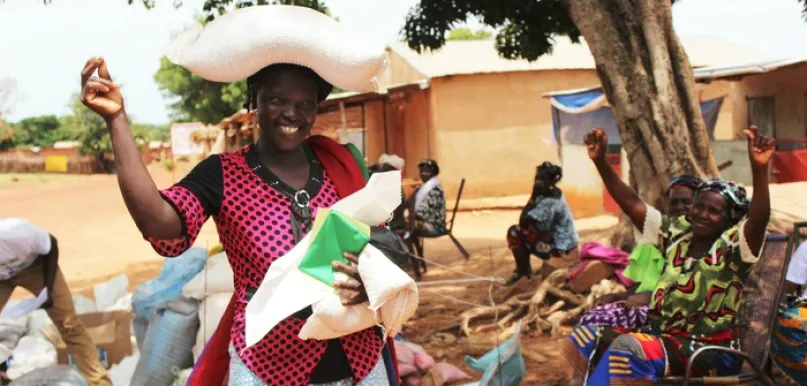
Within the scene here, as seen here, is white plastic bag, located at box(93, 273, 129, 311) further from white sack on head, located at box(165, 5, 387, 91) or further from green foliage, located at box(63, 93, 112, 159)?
green foliage, located at box(63, 93, 112, 159)

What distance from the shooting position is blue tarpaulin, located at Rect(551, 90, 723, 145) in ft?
41.4

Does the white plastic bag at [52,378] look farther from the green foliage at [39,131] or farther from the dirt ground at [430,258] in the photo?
the green foliage at [39,131]

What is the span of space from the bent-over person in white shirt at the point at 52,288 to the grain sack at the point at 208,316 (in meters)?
1.04

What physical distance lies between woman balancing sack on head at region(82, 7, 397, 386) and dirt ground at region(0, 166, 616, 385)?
566 millimetres

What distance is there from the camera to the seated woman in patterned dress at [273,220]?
1.89 meters

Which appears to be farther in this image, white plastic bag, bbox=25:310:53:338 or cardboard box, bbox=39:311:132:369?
white plastic bag, bbox=25:310:53:338

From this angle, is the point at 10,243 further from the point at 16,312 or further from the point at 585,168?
the point at 585,168

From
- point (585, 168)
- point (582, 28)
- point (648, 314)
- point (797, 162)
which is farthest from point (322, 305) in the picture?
point (585, 168)

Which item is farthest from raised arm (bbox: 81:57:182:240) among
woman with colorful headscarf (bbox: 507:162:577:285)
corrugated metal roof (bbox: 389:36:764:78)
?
corrugated metal roof (bbox: 389:36:764:78)

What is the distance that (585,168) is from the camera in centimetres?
1498

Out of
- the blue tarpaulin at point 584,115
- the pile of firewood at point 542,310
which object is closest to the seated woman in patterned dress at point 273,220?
the pile of firewood at point 542,310

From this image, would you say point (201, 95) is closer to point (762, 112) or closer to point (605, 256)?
point (762, 112)

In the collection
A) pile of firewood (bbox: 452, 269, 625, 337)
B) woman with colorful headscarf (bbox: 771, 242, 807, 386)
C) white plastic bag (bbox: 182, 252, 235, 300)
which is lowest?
pile of firewood (bbox: 452, 269, 625, 337)

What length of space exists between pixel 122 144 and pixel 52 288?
142 inches
